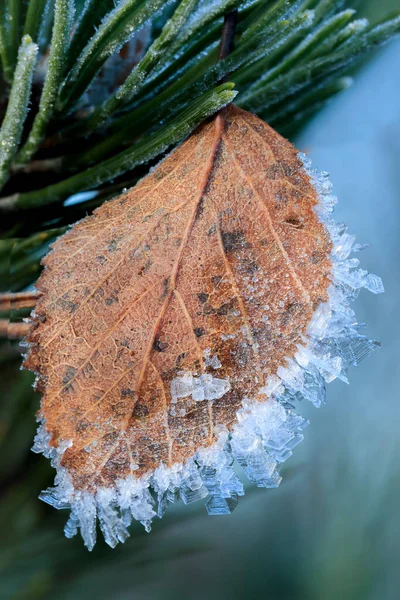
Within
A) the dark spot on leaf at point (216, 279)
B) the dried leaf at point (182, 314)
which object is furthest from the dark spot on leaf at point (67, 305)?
the dark spot on leaf at point (216, 279)

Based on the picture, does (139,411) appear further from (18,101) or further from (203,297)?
(18,101)

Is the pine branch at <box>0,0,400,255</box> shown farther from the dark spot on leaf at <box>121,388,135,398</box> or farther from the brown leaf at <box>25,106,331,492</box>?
the dark spot on leaf at <box>121,388,135,398</box>

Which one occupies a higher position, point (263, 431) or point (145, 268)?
point (145, 268)

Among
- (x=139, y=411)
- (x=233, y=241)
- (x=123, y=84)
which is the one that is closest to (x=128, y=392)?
(x=139, y=411)

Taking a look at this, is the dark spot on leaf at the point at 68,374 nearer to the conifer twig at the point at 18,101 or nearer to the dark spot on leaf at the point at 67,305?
the dark spot on leaf at the point at 67,305

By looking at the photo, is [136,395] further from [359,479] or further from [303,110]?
[359,479]

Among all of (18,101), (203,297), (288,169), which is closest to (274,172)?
(288,169)

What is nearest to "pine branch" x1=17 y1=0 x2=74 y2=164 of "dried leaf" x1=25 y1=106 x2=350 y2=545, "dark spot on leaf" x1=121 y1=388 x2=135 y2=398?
"dried leaf" x1=25 y1=106 x2=350 y2=545

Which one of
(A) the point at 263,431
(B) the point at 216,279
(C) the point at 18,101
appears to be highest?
(C) the point at 18,101
